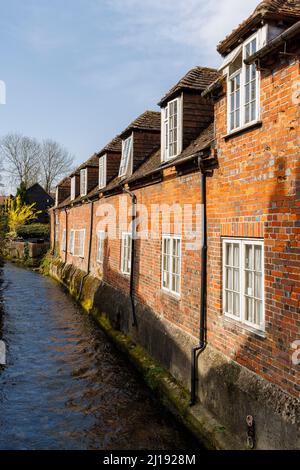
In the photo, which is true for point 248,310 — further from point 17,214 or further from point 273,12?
point 17,214

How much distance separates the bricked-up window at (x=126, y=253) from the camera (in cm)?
1239

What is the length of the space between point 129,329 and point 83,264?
29.3 feet

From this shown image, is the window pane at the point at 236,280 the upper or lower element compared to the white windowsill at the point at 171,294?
upper

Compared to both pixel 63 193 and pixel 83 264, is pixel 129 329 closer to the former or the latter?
pixel 83 264

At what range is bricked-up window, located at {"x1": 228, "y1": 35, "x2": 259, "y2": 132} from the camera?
5949mm

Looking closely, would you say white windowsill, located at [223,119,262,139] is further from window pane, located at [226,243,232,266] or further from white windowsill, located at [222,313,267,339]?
white windowsill, located at [222,313,267,339]

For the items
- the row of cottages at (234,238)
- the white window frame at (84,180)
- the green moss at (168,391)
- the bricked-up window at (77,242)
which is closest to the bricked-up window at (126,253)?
the row of cottages at (234,238)

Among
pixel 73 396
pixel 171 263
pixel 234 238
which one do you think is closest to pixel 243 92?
pixel 234 238

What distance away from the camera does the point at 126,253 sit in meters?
12.8

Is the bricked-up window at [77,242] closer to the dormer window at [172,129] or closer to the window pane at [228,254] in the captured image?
the dormer window at [172,129]

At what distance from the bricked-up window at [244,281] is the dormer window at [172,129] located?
3730 millimetres

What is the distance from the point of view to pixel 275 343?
520 centimetres

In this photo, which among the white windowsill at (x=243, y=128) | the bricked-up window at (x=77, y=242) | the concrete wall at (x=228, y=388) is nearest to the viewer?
the concrete wall at (x=228, y=388)

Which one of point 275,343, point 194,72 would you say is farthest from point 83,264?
point 275,343
